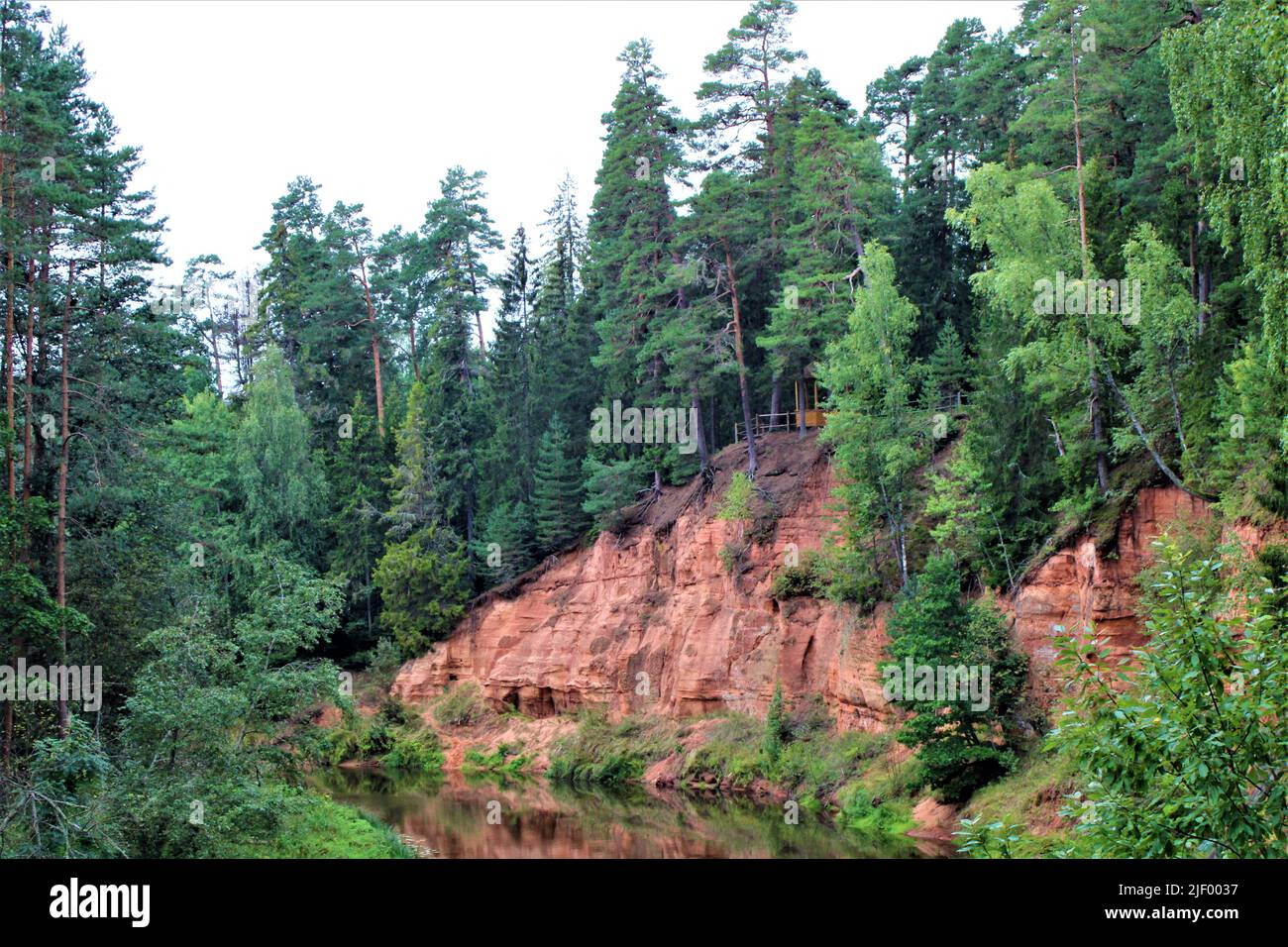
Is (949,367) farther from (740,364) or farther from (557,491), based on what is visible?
(557,491)

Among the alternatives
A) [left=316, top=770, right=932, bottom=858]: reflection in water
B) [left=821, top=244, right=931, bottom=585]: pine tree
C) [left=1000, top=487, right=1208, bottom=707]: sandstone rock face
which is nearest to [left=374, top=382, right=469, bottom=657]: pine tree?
[left=316, top=770, right=932, bottom=858]: reflection in water

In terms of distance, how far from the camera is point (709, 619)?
43.1 metres

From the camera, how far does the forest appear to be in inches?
699

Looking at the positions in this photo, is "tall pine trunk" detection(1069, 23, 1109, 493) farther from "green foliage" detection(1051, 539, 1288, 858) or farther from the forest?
"green foliage" detection(1051, 539, 1288, 858)

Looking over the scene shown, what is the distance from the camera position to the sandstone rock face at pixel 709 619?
2822 centimetres

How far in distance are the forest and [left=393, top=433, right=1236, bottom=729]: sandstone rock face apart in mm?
1001

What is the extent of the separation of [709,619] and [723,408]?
38.2 feet

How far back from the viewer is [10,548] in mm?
22219

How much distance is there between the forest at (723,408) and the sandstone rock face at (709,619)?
1.00 m

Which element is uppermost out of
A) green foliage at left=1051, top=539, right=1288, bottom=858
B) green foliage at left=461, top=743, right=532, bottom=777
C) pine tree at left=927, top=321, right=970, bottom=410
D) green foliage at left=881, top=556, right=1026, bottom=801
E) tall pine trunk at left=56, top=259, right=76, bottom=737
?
pine tree at left=927, top=321, right=970, bottom=410
